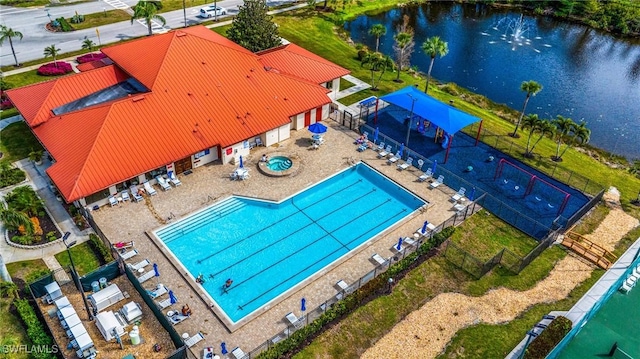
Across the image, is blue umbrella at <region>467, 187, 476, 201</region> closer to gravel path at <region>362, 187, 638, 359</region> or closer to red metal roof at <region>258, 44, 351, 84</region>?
gravel path at <region>362, 187, 638, 359</region>

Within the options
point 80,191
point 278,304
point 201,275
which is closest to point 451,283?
point 278,304

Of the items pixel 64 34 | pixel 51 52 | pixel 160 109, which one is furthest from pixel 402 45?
pixel 64 34

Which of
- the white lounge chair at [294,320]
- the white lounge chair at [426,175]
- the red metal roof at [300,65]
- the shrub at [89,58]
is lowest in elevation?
the white lounge chair at [294,320]

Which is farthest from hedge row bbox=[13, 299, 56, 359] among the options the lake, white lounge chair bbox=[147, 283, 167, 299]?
the lake

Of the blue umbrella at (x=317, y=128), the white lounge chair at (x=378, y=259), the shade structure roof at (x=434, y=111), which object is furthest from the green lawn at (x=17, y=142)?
the shade structure roof at (x=434, y=111)

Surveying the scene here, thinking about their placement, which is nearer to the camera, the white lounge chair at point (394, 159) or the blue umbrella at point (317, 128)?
the white lounge chair at point (394, 159)

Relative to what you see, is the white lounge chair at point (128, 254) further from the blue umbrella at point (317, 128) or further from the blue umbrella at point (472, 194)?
the blue umbrella at point (472, 194)
